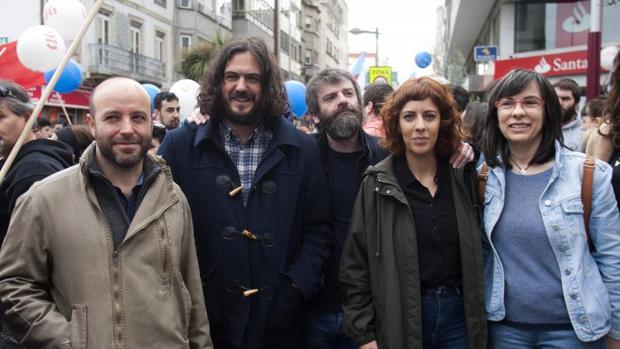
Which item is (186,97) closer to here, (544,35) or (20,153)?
(20,153)

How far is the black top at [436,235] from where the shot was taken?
305cm

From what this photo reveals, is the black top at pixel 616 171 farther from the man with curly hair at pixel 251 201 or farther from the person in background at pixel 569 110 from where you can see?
the person in background at pixel 569 110

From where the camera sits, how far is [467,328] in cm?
304

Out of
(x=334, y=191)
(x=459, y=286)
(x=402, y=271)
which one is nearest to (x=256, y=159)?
(x=334, y=191)

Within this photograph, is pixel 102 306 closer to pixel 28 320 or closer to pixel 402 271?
pixel 28 320

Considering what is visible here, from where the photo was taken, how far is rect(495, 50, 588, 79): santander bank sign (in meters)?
17.5

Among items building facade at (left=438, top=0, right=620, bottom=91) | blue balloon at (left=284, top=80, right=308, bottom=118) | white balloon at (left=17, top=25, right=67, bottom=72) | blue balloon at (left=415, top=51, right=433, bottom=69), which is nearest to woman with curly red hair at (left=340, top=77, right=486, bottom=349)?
white balloon at (left=17, top=25, right=67, bottom=72)

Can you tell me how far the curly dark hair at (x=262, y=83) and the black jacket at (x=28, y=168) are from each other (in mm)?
843

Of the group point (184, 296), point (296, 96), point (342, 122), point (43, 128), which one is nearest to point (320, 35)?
point (296, 96)

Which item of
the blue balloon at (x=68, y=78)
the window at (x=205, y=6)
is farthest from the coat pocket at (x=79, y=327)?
the window at (x=205, y=6)

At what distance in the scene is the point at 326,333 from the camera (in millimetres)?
3502

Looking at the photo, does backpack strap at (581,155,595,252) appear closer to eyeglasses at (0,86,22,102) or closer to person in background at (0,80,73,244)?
person in background at (0,80,73,244)

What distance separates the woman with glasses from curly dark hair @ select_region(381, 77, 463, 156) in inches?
10.2

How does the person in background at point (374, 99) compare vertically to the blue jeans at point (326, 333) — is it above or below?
above
